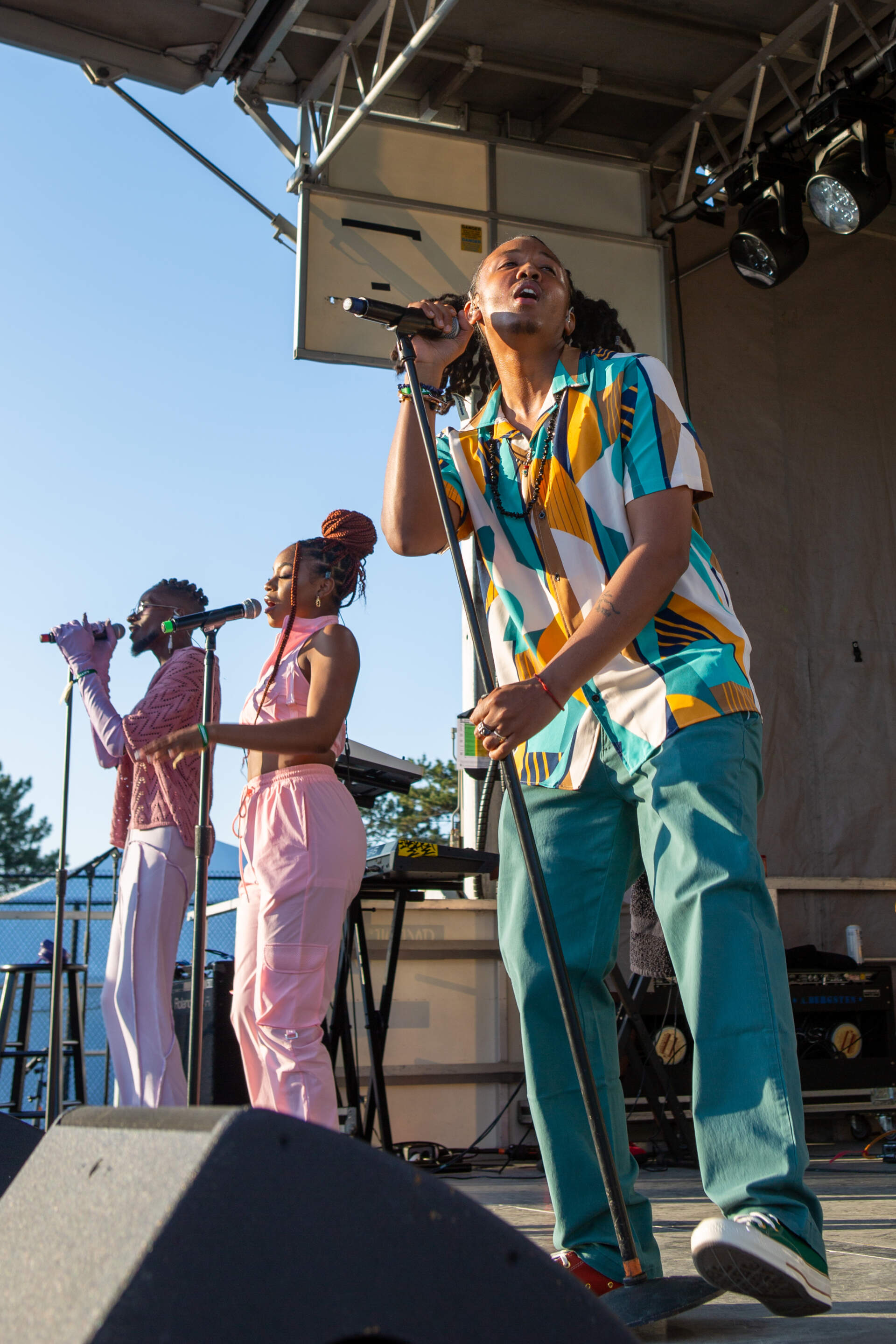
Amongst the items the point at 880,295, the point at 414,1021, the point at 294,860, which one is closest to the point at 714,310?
the point at 880,295

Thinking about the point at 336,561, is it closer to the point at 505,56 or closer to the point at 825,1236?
the point at 825,1236

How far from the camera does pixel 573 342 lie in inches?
85.8

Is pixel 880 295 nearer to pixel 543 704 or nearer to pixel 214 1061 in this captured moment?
pixel 214 1061

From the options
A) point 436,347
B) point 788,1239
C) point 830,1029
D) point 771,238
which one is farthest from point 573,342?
point 771,238

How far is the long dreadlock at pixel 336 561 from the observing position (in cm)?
298

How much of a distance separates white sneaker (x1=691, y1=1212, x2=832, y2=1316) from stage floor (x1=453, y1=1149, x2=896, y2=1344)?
12cm

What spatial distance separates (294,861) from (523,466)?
1.13 meters

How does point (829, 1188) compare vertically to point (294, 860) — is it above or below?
below

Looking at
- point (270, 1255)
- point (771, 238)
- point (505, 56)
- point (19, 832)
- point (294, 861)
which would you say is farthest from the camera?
point (19, 832)

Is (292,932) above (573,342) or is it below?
below

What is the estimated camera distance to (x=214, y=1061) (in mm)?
4543

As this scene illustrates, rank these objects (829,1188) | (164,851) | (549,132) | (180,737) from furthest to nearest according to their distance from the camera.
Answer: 1. (549,132)
2. (829,1188)
3. (164,851)
4. (180,737)

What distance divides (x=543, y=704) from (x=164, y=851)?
6.39 ft

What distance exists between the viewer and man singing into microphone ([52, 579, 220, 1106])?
3.12 m
